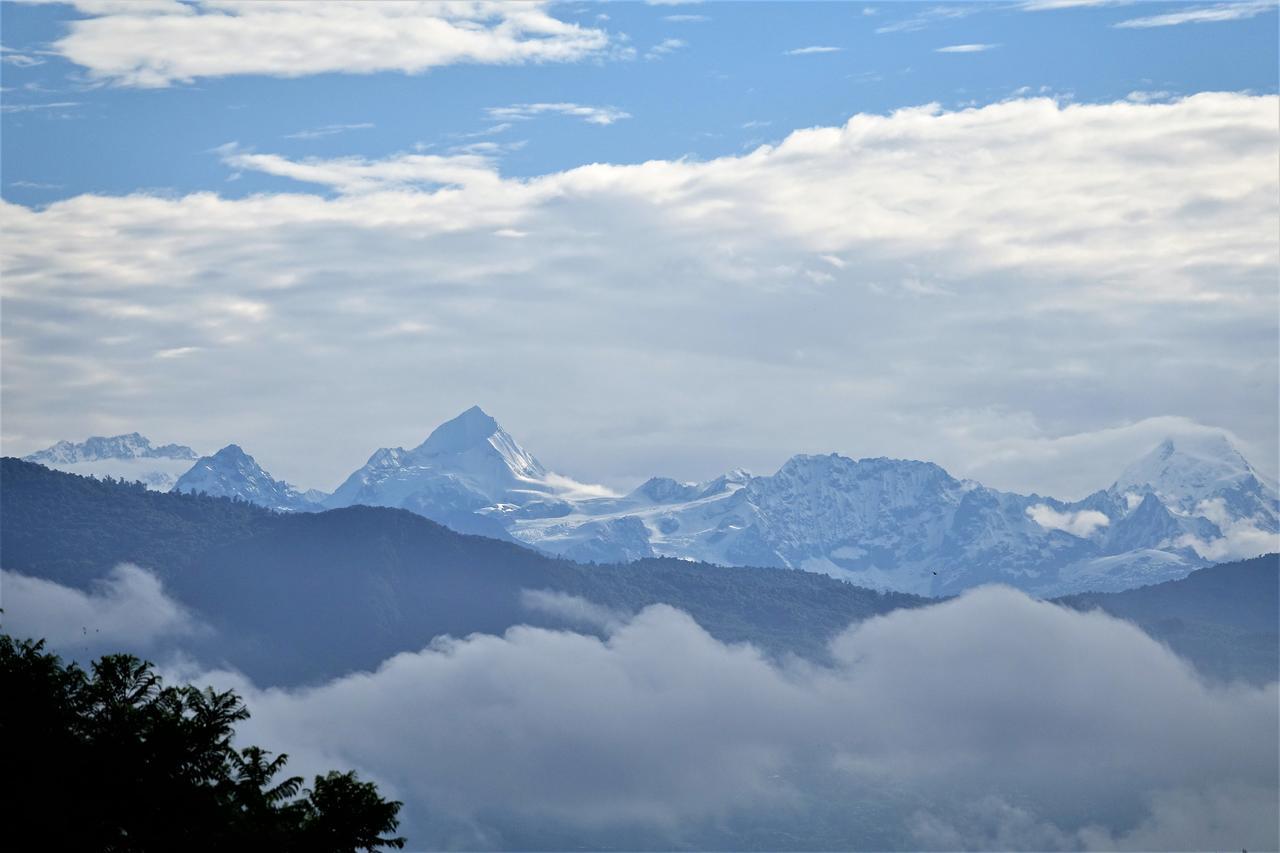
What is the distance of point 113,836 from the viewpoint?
109m

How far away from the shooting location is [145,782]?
4437 inches

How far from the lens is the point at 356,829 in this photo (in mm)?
113062

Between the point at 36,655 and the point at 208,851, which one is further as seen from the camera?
the point at 36,655

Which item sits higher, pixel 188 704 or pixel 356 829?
pixel 188 704

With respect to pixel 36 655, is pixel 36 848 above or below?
below

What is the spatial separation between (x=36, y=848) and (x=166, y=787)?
885 cm

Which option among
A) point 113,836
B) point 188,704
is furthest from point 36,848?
point 188,704

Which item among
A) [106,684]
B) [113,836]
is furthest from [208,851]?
[106,684]

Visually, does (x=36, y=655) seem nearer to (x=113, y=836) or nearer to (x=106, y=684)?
(x=106, y=684)

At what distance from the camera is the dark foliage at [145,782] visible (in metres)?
108

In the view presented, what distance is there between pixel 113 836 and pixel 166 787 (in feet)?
15.4

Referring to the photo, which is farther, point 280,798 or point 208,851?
point 280,798

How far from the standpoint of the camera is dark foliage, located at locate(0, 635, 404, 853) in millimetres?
107938

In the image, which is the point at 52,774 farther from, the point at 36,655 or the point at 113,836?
the point at 36,655
